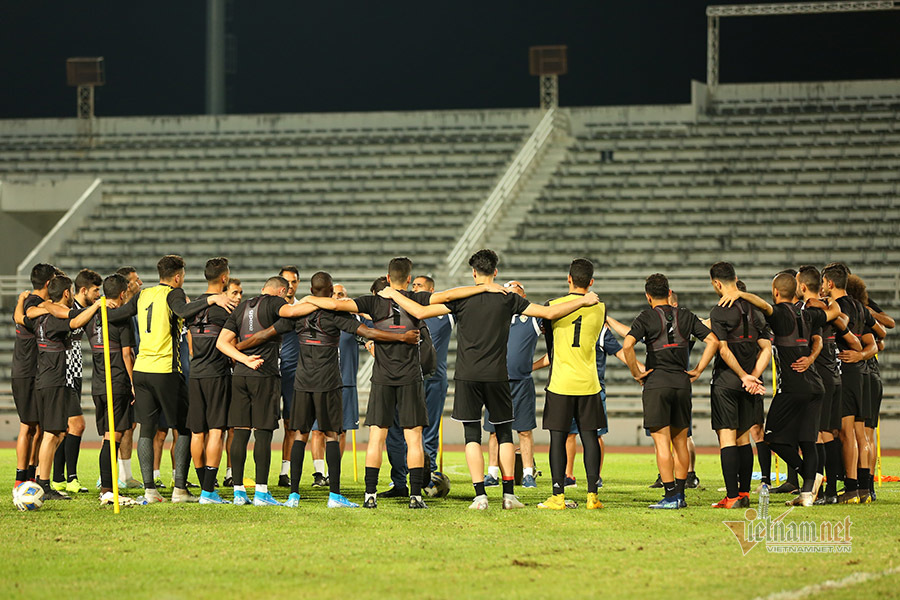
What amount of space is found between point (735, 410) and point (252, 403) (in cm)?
400

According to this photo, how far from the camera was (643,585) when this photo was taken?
230 inches

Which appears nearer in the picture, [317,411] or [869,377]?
[317,411]

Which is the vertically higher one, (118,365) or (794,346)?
(794,346)

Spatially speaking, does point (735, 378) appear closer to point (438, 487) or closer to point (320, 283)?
point (438, 487)

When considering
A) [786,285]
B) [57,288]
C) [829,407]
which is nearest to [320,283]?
[57,288]

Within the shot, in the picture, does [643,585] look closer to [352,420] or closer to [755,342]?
[755,342]

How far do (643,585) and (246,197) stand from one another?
21.3 metres

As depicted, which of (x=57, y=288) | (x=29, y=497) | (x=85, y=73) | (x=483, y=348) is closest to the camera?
(x=29, y=497)

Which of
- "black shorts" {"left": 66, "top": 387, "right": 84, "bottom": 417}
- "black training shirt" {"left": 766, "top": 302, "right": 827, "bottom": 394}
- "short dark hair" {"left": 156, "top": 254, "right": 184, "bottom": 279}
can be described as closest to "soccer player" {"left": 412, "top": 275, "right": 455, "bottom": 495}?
"short dark hair" {"left": 156, "top": 254, "right": 184, "bottom": 279}

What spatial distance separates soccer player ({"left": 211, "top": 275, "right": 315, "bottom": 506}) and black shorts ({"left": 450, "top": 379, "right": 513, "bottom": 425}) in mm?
1539

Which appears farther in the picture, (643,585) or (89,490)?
(89,490)

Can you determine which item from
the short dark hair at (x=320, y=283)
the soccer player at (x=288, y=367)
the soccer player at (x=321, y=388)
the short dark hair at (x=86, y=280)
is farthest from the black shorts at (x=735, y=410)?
the short dark hair at (x=86, y=280)

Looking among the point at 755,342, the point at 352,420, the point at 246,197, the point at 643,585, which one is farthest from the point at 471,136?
the point at 643,585

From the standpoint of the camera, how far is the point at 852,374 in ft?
32.1
